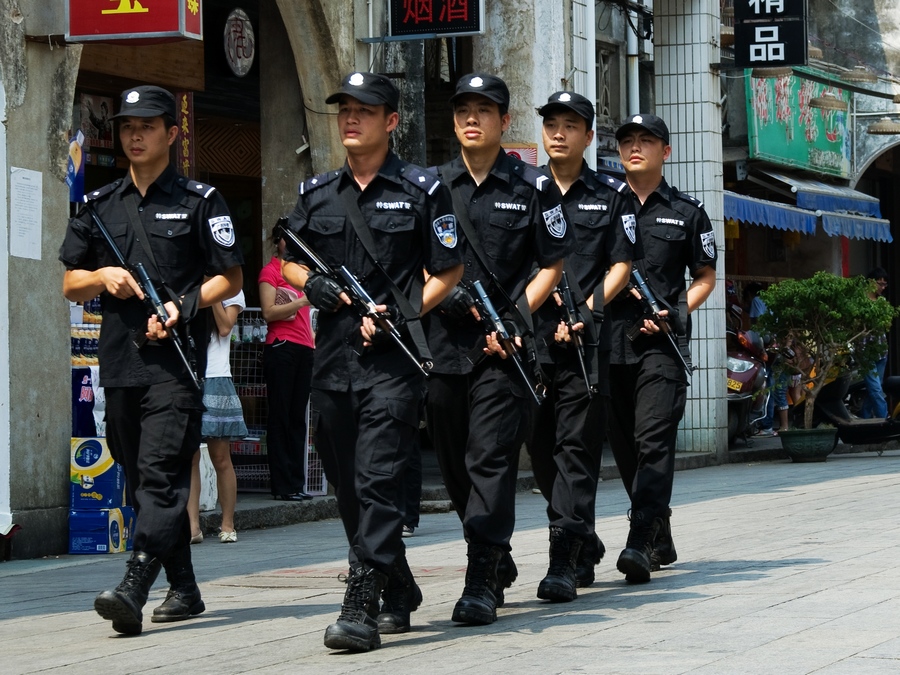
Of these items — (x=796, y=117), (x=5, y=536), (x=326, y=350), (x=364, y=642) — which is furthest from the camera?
(x=796, y=117)

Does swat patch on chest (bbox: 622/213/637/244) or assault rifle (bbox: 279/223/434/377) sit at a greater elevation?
swat patch on chest (bbox: 622/213/637/244)

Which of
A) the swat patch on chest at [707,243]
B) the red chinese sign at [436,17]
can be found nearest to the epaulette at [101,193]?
the swat patch on chest at [707,243]

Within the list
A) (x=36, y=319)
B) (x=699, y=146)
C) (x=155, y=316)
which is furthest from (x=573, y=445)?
(x=699, y=146)

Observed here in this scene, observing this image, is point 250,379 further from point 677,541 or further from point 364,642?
point 364,642

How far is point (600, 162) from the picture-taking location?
17969 mm

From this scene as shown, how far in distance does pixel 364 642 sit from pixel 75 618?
6.03 ft

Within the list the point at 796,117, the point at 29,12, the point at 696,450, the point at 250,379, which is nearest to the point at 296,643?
the point at 29,12

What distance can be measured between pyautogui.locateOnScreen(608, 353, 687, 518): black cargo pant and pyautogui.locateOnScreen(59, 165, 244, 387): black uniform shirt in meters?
2.25

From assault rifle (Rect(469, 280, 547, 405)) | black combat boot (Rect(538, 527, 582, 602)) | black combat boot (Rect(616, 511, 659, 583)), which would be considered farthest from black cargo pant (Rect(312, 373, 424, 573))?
black combat boot (Rect(616, 511, 659, 583))

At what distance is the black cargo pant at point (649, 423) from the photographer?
327 inches

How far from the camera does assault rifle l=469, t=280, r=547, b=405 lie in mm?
6938

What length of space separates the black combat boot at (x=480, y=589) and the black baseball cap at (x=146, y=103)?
2.16 metres

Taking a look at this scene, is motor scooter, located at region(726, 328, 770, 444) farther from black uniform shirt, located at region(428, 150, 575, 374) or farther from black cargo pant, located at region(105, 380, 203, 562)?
black cargo pant, located at region(105, 380, 203, 562)

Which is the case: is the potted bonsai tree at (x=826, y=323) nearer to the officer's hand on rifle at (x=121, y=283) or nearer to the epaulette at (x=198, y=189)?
the epaulette at (x=198, y=189)
